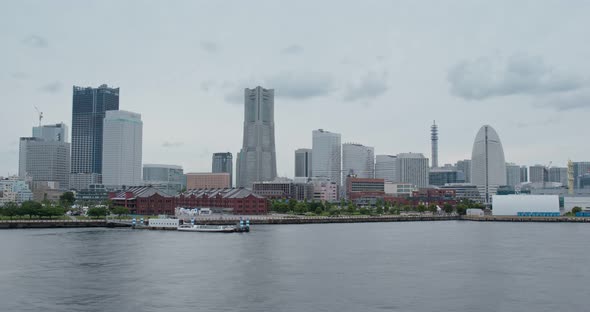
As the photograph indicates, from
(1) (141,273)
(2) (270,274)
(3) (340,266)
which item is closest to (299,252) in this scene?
(3) (340,266)

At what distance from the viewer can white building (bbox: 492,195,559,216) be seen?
160750mm

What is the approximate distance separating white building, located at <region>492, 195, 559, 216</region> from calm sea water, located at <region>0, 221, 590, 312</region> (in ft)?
292

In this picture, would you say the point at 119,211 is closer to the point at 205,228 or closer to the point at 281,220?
the point at 205,228

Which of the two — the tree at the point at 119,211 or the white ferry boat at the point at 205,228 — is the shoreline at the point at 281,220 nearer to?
the white ferry boat at the point at 205,228

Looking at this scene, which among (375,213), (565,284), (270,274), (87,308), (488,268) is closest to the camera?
(87,308)

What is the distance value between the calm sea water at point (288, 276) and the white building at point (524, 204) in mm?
89085

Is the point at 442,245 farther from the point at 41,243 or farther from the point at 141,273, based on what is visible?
the point at 41,243

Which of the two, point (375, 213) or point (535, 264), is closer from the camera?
point (535, 264)

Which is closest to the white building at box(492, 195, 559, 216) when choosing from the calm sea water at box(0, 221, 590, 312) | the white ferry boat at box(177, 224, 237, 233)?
the calm sea water at box(0, 221, 590, 312)

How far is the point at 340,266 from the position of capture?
2141 inches

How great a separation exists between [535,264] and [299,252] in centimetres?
2280

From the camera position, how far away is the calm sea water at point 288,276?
126 feet

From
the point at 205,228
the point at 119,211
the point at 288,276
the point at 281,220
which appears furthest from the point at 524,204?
the point at 288,276

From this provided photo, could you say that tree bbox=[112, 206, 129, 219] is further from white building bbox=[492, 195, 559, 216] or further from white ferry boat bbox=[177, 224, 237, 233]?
white building bbox=[492, 195, 559, 216]
